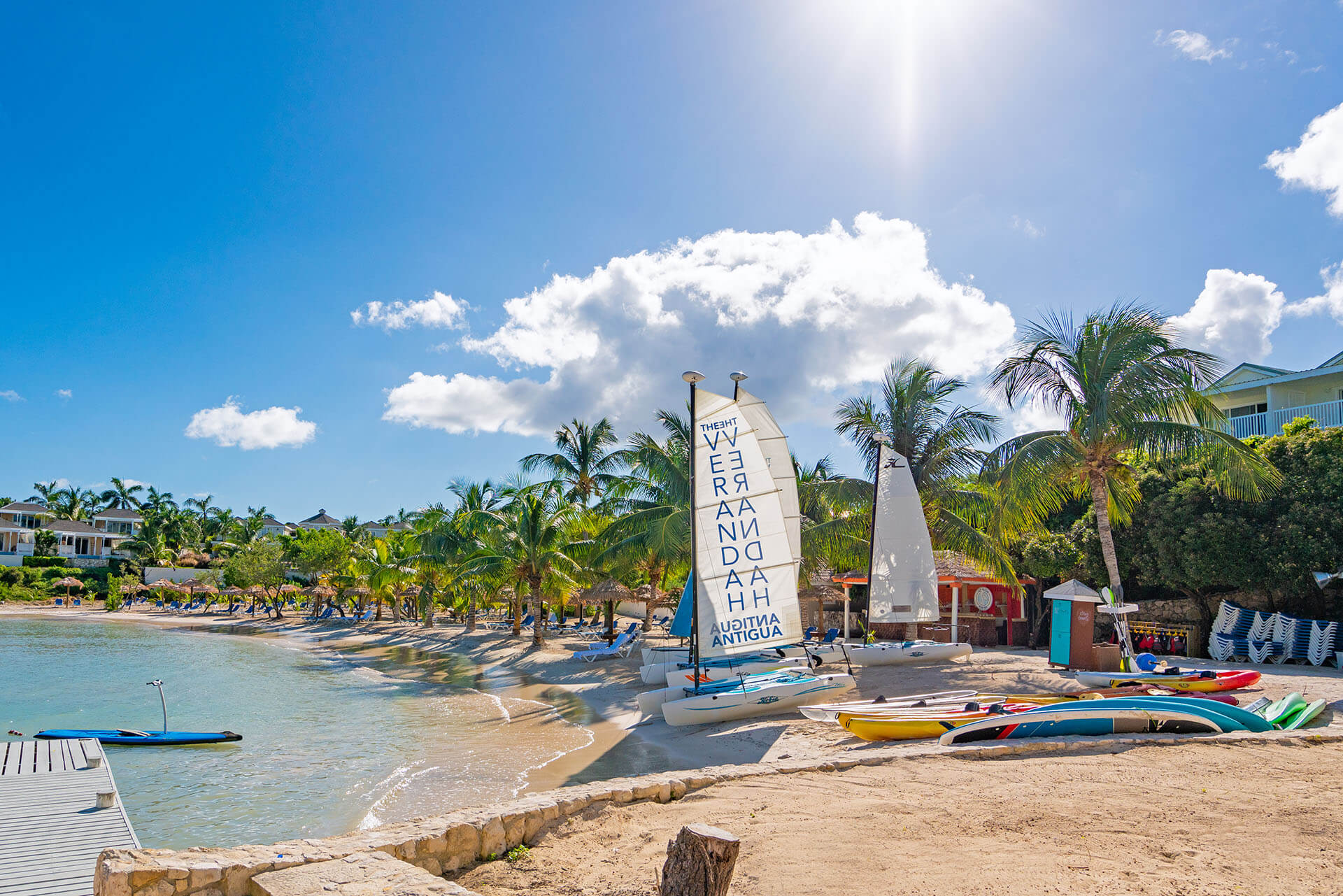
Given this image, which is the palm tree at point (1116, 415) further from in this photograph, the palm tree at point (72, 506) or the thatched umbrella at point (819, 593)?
the palm tree at point (72, 506)

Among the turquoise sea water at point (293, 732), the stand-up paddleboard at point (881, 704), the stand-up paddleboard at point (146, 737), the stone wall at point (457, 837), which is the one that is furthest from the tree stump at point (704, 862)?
the stand-up paddleboard at point (146, 737)

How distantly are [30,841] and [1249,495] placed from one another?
70.1 feet

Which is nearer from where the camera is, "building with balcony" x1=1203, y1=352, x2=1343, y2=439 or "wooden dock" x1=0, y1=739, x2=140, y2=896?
"wooden dock" x1=0, y1=739, x2=140, y2=896

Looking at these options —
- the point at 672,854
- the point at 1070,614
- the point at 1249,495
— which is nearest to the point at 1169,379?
the point at 1249,495

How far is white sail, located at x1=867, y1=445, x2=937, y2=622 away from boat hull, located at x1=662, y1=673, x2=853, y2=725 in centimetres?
546

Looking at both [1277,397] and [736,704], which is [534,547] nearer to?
[736,704]

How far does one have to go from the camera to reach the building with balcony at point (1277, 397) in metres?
25.5

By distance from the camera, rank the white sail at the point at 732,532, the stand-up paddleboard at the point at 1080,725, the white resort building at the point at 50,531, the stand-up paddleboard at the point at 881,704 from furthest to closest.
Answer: the white resort building at the point at 50,531 → the white sail at the point at 732,532 → the stand-up paddleboard at the point at 881,704 → the stand-up paddleboard at the point at 1080,725

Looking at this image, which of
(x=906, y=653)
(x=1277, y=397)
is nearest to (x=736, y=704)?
(x=906, y=653)

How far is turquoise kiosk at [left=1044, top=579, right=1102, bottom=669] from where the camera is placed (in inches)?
608

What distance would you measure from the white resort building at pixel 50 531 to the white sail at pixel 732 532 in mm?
72501

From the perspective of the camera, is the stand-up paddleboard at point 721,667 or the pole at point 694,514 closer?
the pole at point 694,514

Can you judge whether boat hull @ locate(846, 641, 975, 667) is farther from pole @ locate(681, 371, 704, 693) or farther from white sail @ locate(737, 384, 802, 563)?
pole @ locate(681, 371, 704, 693)

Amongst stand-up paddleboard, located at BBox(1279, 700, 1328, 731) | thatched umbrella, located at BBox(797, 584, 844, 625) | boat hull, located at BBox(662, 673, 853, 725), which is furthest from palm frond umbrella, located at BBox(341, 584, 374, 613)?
stand-up paddleboard, located at BBox(1279, 700, 1328, 731)
